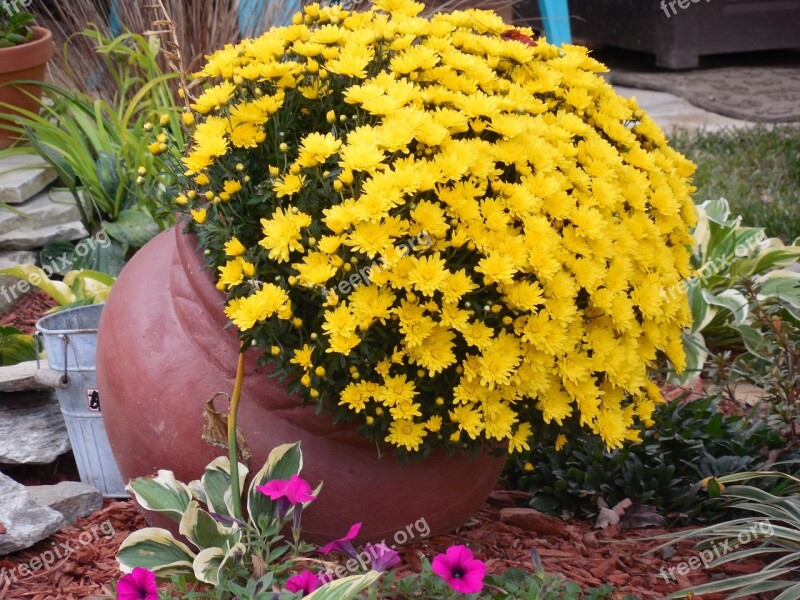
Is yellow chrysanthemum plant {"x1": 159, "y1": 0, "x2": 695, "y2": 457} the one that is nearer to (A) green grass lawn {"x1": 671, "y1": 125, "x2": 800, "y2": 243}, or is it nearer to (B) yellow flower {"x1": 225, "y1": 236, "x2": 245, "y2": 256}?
(B) yellow flower {"x1": 225, "y1": 236, "x2": 245, "y2": 256}

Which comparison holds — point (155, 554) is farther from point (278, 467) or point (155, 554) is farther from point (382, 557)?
point (382, 557)

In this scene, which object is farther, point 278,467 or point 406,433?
point 278,467

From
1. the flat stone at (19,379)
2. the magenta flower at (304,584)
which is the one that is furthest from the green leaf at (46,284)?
the magenta flower at (304,584)

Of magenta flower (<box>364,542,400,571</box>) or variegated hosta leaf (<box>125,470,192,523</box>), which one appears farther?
variegated hosta leaf (<box>125,470,192,523</box>)

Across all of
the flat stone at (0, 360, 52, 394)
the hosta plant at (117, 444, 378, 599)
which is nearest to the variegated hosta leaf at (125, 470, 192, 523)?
the hosta plant at (117, 444, 378, 599)

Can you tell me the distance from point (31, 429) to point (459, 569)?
5.72 feet

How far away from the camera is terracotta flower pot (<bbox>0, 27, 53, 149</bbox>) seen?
4223 mm

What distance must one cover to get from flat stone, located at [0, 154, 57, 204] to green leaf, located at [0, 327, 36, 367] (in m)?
0.89

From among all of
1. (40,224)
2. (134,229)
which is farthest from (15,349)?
(40,224)

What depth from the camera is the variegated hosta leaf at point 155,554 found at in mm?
2055

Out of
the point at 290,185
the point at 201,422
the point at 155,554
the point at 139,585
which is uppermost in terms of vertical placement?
the point at 290,185

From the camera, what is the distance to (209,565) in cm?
196

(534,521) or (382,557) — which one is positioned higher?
(382,557)

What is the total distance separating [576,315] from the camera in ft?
6.82
